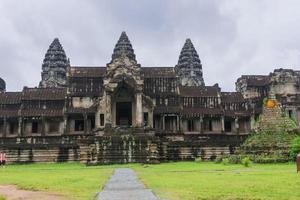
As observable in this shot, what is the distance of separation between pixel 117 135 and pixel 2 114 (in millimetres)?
21779

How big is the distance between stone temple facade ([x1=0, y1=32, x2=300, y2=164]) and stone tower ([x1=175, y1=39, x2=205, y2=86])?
2479cm

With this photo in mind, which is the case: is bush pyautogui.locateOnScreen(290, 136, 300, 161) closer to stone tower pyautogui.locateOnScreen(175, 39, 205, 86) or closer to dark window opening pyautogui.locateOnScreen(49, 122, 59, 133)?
dark window opening pyautogui.locateOnScreen(49, 122, 59, 133)

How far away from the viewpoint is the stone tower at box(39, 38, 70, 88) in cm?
9331

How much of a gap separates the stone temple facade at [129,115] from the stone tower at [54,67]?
28.2m

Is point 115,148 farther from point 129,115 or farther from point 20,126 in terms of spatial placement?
point 20,126

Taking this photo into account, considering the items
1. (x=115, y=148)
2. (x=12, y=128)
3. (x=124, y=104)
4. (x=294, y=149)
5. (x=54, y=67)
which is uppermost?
(x=54, y=67)

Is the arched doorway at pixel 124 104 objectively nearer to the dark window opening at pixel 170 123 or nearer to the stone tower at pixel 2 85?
the dark window opening at pixel 170 123

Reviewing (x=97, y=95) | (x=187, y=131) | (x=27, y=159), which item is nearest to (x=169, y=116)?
(x=187, y=131)

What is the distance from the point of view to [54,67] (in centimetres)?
9450

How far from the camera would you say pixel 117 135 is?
4722cm

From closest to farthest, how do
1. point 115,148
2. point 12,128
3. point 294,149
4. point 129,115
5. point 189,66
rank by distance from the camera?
point 294,149, point 115,148, point 129,115, point 12,128, point 189,66

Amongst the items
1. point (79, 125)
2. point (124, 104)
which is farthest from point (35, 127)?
point (124, 104)

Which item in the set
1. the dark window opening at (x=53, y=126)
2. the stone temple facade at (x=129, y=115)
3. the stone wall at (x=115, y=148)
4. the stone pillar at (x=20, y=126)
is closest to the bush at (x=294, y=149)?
the stone wall at (x=115, y=148)

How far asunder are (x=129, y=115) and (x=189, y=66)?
4186 cm
